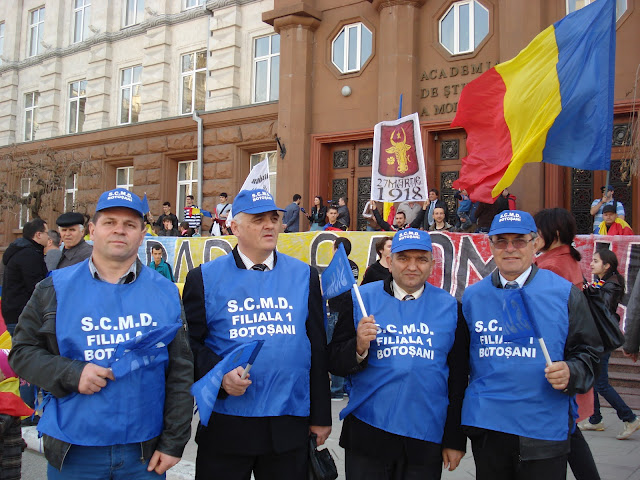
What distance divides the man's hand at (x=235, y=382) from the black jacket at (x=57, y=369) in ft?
0.57

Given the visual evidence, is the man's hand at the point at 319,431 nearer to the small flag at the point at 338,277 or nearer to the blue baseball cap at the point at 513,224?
the small flag at the point at 338,277

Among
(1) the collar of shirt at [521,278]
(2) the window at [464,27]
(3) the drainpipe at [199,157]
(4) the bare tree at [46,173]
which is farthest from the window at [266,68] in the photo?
(1) the collar of shirt at [521,278]

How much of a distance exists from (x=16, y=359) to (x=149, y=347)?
22.5 inches

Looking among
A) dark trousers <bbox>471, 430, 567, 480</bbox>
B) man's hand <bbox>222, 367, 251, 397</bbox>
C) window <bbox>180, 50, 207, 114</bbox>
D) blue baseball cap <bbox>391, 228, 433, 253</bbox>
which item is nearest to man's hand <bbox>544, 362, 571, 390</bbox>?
dark trousers <bbox>471, 430, 567, 480</bbox>

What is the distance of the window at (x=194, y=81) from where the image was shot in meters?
21.0

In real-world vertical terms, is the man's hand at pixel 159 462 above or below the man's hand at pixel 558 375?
below

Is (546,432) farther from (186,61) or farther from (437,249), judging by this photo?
(186,61)

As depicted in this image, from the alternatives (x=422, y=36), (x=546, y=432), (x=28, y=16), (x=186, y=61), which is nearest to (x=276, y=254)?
(x=546, y=432)

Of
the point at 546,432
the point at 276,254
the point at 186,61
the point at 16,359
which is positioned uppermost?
the point at 186,61

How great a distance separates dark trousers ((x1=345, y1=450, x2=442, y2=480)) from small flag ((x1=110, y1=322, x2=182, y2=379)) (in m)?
1.13

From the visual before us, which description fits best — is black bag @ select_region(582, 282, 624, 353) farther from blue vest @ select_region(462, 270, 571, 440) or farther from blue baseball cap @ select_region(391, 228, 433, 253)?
blue baseball cap @ select_region(391, 228, 433, 253)

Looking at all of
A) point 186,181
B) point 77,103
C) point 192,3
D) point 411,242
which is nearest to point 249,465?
point 411,242

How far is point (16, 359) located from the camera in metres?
2.68

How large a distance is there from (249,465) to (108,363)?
0.88m
